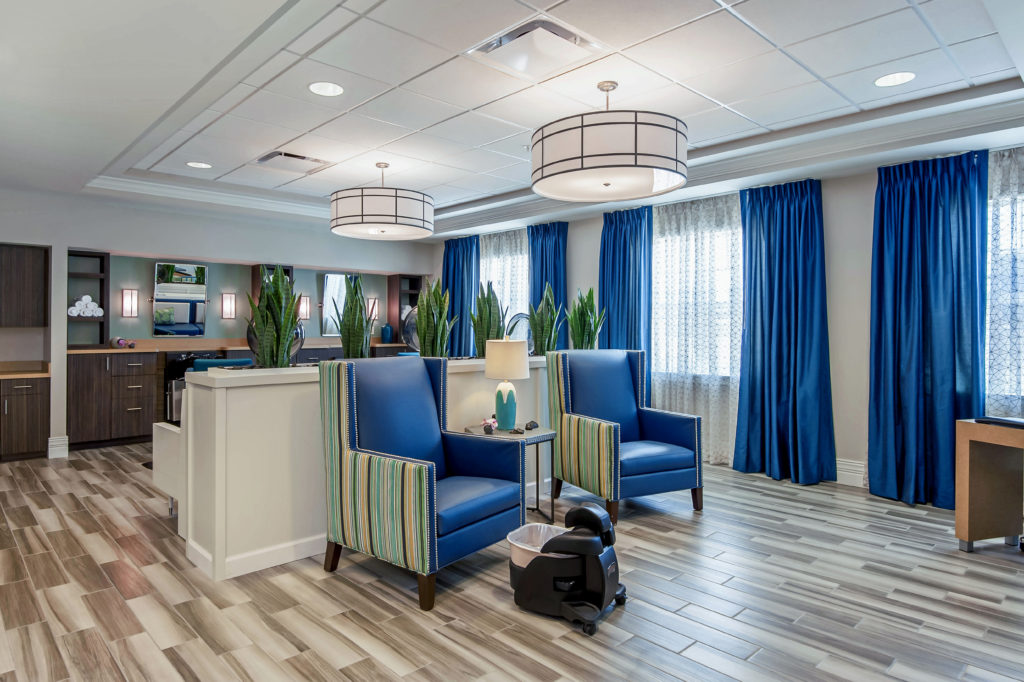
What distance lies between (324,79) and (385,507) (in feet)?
8.09

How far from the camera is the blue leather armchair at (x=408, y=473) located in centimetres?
266

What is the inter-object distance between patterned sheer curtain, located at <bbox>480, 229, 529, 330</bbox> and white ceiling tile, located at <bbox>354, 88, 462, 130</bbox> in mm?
3363

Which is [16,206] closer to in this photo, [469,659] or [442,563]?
[442,563]

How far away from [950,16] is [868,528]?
9.41 ft

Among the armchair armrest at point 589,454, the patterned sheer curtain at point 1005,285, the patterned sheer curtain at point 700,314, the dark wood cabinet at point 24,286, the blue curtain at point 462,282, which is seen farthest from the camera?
the blue curtain at point 462,282

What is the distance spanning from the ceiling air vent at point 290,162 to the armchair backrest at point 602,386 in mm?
2810

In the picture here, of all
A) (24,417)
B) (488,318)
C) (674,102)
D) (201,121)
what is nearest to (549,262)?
(488,318)

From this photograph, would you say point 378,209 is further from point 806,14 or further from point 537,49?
point 806,14

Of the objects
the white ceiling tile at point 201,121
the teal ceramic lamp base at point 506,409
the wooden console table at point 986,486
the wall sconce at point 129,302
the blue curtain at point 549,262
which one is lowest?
the wooden console table at point 986,486

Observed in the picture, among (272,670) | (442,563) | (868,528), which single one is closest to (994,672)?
(868,528)

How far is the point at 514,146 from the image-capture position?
193 inches

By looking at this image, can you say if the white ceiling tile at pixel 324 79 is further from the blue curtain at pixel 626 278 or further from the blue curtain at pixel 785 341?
the blue curtain at pixel 785 341

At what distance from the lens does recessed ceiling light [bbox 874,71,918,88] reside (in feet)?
11.3

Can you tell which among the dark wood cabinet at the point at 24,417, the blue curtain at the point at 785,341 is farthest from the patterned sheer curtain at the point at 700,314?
the dark wood cabinet at the point at 24,417
